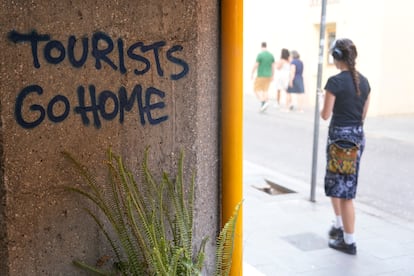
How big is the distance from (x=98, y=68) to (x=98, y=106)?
0.17m

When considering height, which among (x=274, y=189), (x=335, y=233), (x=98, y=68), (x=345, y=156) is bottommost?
(x=274, y=189)

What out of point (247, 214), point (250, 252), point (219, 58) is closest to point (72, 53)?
point (219, 58)

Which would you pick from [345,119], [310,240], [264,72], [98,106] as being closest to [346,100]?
[345,119]

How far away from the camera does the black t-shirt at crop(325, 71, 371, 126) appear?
15.7 feet

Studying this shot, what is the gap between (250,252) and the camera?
5.03 meters

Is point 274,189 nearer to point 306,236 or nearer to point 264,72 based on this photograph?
point 306,236

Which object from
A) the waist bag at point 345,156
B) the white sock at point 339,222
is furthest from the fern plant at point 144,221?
the white sock at point 339,222

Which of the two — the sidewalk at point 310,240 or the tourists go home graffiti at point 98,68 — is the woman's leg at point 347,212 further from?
the tourists go home graffiti at point 98,68

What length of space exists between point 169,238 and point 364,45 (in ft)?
41.8

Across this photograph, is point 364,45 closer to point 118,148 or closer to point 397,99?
point 397,99

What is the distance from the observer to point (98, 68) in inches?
93.6

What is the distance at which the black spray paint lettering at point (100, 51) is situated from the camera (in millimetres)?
2205

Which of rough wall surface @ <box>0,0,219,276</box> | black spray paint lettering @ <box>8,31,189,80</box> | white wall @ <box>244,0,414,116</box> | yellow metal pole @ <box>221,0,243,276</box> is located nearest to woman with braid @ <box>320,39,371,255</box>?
yellow metal pole @ <box>221,0,243,276</box>

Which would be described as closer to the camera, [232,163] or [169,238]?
[169,238]
